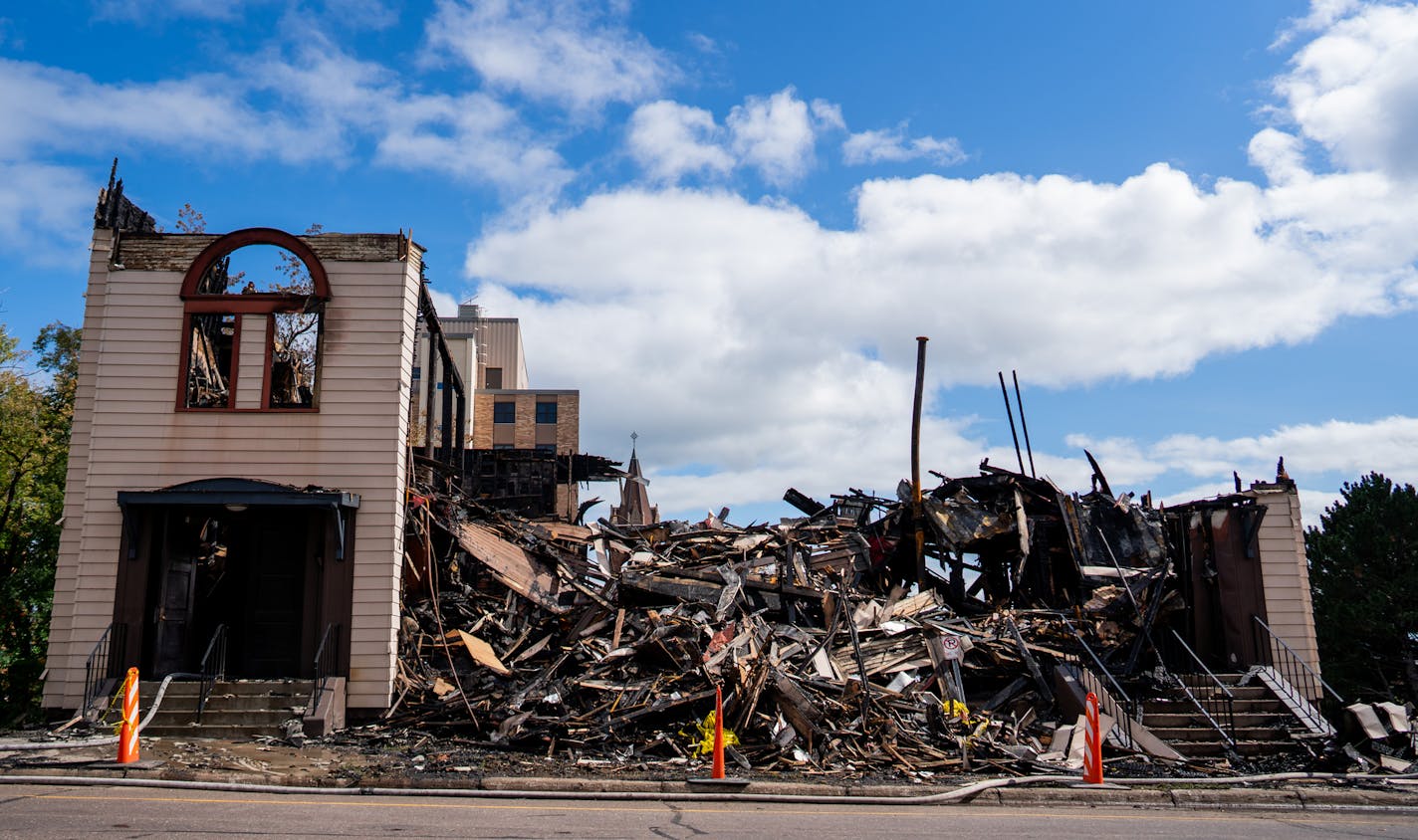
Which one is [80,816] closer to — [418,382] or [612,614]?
[612,614]

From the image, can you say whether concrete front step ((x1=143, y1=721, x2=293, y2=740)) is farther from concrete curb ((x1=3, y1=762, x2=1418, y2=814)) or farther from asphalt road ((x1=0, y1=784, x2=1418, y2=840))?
asphalt road ((x1=0, y1=784, x2=1418, y2=840))

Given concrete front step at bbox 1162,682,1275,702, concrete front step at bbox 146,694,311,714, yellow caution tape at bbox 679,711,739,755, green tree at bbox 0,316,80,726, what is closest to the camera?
yellow caution tape at bbox 679,711,739,755

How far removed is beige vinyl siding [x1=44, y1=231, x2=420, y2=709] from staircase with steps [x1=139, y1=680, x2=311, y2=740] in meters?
1.06

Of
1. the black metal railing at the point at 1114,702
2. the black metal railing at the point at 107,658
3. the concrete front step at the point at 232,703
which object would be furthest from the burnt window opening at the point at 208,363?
the black metal railing at the point at 1114,702

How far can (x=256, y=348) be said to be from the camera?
17781 millimetres

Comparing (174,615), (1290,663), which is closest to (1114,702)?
(1290,663)

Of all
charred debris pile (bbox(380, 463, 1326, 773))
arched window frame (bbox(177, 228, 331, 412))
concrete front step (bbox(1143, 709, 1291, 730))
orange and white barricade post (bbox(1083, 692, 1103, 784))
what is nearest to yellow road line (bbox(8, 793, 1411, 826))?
orange and white barricade post (bbox(1083, 692, 1103, 784))

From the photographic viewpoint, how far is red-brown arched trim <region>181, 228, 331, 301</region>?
1761cm

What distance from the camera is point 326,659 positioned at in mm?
16625

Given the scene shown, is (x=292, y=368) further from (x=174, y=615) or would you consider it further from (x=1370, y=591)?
(x=1370, y=591)

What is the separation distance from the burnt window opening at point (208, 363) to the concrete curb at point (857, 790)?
282 inches

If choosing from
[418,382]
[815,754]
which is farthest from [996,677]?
[418,382]

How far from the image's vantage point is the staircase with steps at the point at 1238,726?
52.0 feet

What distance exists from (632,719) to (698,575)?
18.5 ft
